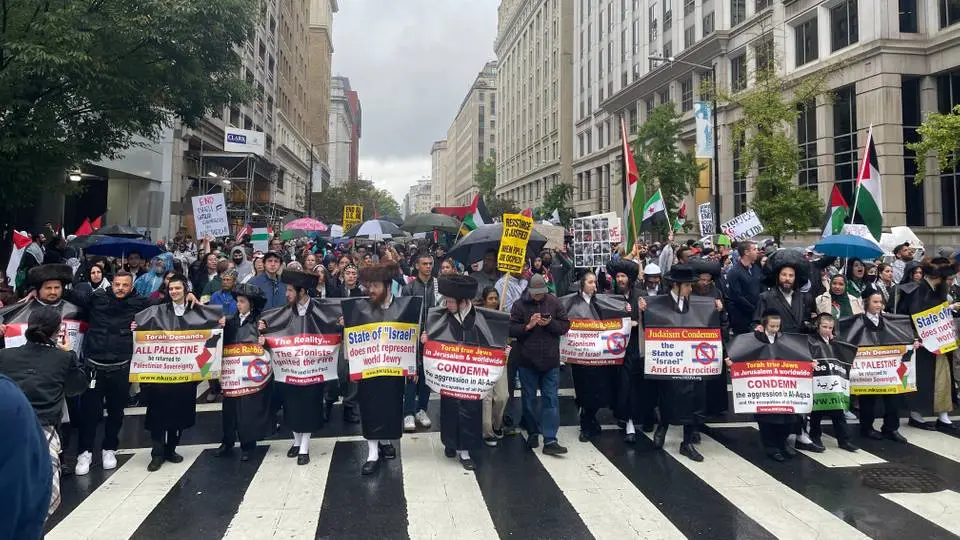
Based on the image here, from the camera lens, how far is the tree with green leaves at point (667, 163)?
30375mm

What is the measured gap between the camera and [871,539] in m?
4.36

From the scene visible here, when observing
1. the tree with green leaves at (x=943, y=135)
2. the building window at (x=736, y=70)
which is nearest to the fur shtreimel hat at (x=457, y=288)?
the tree with green leaves at (x=943, y=135)

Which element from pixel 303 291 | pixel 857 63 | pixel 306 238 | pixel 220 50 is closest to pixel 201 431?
pixel 303 291

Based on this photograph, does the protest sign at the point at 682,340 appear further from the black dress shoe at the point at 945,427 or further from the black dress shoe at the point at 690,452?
the black dress shoe at the point at 945,427

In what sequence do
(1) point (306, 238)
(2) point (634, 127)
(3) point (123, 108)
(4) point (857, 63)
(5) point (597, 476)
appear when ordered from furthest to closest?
1. (2) point (634, 127)
2. (1) point (306, 238)
3. (4) point (857, 63)
4. (3) point (123, 108)
5. (5) point (597, 476)

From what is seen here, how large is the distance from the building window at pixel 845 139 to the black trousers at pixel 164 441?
90.5 feet

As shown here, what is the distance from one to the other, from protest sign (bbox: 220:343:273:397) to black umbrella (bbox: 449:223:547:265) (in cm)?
390

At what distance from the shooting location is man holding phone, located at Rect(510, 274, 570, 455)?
6.21 m

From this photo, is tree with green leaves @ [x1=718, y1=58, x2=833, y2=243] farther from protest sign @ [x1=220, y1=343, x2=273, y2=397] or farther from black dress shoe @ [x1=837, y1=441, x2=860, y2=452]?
protest sign @ [x1=220, y1=343, x2=273, y2=397]

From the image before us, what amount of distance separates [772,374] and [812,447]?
1.04 metres

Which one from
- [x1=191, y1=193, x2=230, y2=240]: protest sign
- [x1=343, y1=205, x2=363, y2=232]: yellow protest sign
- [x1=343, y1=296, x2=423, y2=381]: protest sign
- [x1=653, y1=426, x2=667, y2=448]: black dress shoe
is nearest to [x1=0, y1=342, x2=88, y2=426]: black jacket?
[x1=343, y1=296, x2=423, y2=381]: protest sign

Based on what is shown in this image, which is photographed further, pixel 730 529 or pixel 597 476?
pixel 597 476

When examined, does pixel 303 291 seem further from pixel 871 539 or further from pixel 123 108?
pixel 123 108

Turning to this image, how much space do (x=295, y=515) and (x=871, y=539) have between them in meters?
4.40
